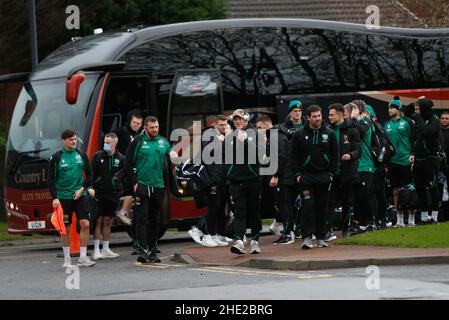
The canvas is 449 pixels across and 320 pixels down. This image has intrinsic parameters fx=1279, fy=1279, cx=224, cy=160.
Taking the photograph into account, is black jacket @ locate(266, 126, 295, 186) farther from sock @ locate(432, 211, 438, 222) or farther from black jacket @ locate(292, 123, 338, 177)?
sock @ locate(432, 211, 438, 222)

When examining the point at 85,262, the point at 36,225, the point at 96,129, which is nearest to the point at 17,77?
the point at 96,129

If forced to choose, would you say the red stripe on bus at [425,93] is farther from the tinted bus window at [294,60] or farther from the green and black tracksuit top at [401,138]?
the green and black tracksuit top at [401,138]

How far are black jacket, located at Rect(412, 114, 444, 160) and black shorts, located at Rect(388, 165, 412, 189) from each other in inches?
12.0

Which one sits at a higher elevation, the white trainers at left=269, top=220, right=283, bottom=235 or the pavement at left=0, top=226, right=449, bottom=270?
the pavement at left=0, top=226, right=449, bottom=270

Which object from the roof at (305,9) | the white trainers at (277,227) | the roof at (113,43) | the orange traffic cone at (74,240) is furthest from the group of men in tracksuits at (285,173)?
the roof at (305,9)

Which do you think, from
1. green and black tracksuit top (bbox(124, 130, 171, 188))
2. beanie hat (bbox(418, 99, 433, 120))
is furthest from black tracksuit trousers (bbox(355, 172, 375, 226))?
green and black tracksuit top (bbox(124, 130, 171, 188))

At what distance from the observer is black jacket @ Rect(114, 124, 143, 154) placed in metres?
20.4

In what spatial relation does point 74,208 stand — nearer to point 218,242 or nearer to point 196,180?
point 196,180

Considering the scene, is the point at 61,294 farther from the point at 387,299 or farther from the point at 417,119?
the point at 417,119

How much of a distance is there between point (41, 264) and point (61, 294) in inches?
201

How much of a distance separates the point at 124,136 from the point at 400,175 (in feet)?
14.7

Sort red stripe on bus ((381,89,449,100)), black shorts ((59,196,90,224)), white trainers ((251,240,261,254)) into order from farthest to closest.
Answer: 1. red stripe on bus ((381,89,449,100))
2. black shorts ((59,196,90,224))
3. white trainers ((251,240,261,254))

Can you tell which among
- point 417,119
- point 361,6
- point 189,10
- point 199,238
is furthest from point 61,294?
point 361,6

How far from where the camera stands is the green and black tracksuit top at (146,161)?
55.6ft
